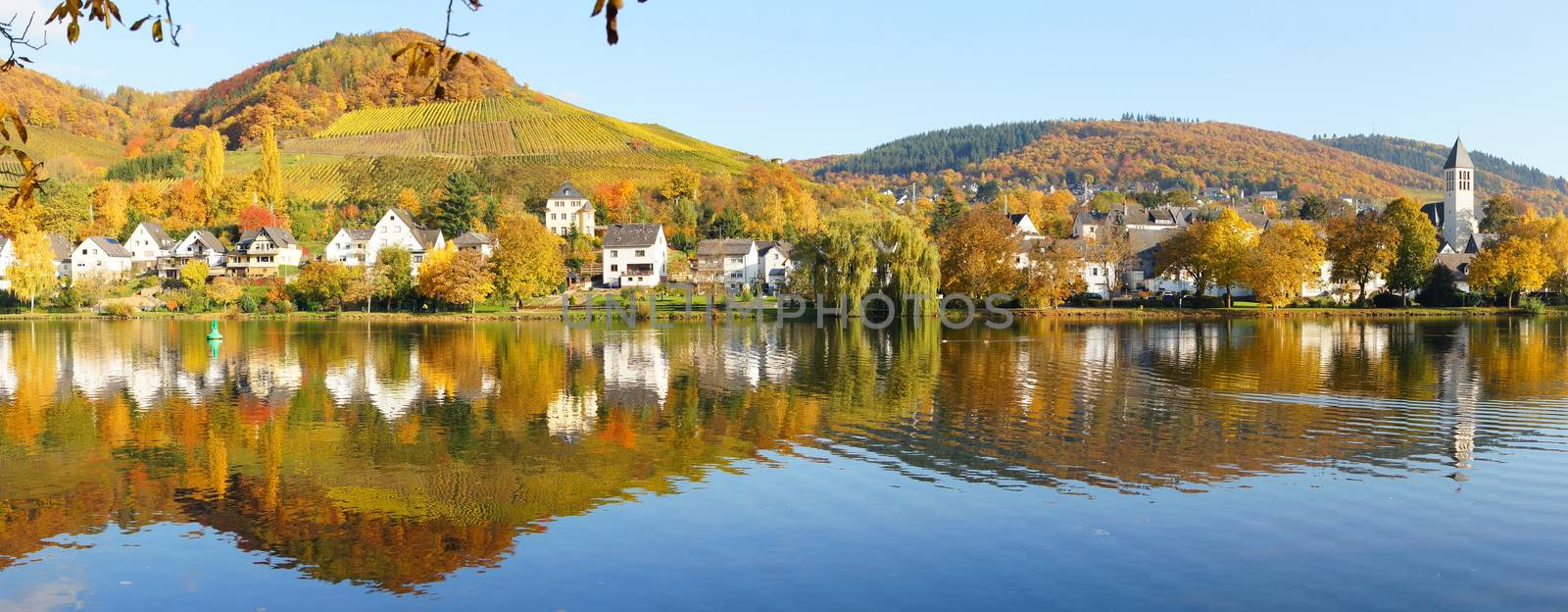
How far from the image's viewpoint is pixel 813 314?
226 ft

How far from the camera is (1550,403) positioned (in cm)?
2481

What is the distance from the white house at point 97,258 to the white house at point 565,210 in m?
35.9

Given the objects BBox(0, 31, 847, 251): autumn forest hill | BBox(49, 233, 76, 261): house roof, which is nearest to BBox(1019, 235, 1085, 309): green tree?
BBox(0, 31, 847, 251): autumn forest hill

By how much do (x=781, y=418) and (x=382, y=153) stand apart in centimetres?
11607

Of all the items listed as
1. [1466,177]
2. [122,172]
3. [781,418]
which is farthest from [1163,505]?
[122,172]

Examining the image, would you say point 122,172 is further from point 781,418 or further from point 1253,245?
point 781,418

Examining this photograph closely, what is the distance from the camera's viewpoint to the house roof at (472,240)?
90.6 metres

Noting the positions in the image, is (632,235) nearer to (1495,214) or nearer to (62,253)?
(62,253)

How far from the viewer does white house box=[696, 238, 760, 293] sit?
93.1 meters

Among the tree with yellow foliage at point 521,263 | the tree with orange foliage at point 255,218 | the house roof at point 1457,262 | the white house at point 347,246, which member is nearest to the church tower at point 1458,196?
the house roof at point 1457,262

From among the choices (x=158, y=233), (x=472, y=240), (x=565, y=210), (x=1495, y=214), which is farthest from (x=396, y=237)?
(x=1495, y=214)

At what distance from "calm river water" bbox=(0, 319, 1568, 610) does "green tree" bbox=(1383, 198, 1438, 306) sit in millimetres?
46760

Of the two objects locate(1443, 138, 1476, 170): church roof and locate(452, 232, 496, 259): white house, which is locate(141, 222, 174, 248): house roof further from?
locate(1443, 138, 1476, 170): church roof

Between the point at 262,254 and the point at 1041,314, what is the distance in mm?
64359
